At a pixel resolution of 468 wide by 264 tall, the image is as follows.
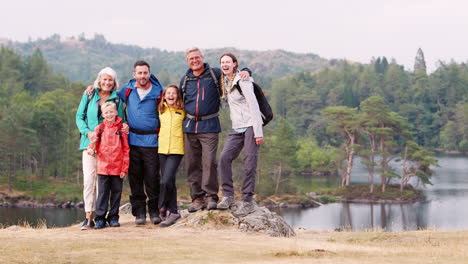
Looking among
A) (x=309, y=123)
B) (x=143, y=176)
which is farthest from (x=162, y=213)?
(x=309, y=123)

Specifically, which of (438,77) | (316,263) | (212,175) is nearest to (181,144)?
(212,175)

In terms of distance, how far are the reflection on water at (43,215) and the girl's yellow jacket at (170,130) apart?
2628cm

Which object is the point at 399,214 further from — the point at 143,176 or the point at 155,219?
the point at 143,176

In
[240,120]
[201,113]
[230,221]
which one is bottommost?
[230,221]

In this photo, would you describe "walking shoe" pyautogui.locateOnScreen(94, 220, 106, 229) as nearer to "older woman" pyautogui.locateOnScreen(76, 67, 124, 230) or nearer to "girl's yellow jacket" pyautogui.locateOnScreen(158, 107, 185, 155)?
"older woman" pyautogui.locateOnScreen(76, 67, 124, 230)

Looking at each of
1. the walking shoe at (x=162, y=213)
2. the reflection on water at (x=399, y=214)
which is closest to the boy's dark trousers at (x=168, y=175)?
the walking shoe at (x=162, y=213)

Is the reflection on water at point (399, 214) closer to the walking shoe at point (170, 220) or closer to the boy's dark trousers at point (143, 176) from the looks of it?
the walking shoe at point (170, 220)

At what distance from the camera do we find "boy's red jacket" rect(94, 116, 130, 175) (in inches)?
321

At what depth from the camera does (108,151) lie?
26.8ft

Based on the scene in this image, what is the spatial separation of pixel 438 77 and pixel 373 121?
68132mm

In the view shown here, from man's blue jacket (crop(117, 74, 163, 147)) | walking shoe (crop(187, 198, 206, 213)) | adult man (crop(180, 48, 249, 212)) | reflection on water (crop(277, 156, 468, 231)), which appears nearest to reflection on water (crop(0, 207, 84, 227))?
reflection on water (crop(277, 156, 468, 231))

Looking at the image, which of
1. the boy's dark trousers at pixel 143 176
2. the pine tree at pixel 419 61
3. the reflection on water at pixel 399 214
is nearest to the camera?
the boy's dark trousers at pixel 143 176

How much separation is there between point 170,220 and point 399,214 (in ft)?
117

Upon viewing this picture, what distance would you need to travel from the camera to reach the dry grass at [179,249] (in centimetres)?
649
